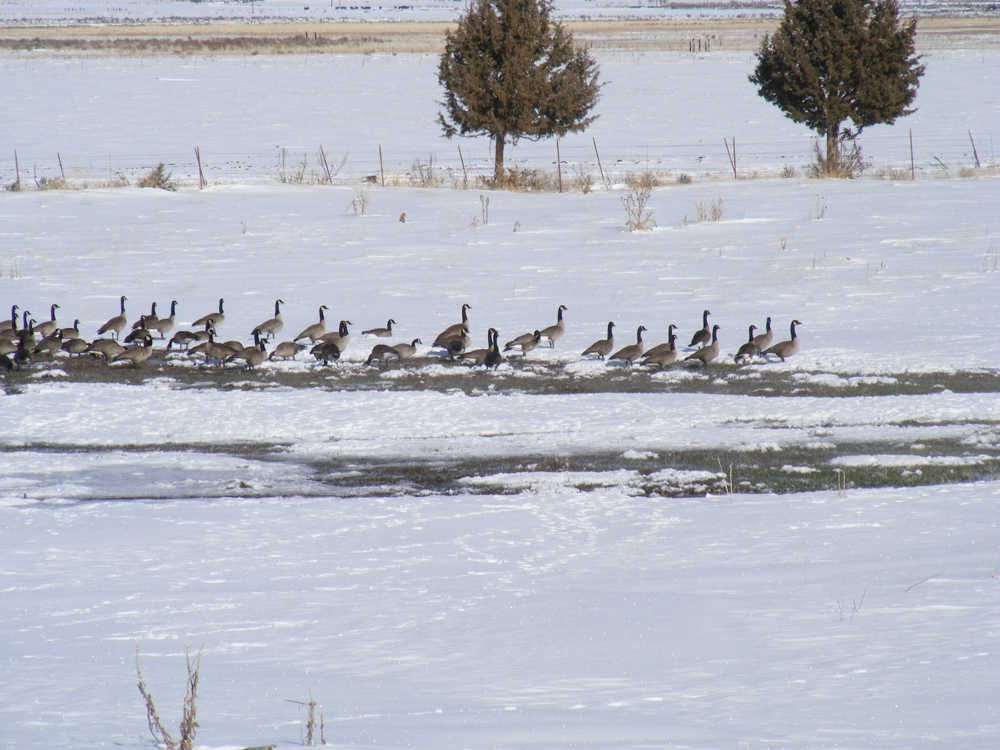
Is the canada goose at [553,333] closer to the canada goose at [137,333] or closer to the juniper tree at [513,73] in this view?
the canada goose at [137,333]

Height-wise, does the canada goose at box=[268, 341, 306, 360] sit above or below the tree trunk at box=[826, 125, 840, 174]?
below

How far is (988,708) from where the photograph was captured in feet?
15.9

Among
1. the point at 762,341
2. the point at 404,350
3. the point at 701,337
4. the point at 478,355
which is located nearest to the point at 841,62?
the point at 701,337

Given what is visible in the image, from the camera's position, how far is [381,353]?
1485 centimetres

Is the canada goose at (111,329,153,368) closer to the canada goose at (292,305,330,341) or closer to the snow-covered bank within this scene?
the canada goose at (292,305,330,341)

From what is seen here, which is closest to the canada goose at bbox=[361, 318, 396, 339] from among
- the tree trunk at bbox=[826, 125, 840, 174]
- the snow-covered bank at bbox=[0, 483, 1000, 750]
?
the snow-covered bank at bbox=[0, 483, 1000, 750]

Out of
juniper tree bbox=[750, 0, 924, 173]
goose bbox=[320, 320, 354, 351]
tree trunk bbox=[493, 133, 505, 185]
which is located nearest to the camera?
goose bbox=[320, 320, 354, 351]

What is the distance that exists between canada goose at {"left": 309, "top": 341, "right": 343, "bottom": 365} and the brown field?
220 feet

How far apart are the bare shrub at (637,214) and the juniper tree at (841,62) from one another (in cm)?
797

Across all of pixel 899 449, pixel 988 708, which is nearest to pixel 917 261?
pixel 899 449

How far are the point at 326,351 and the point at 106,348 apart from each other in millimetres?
3240

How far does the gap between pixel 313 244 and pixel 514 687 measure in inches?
756

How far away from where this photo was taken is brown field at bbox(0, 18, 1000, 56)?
257ft

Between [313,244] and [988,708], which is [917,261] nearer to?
[313,244]
